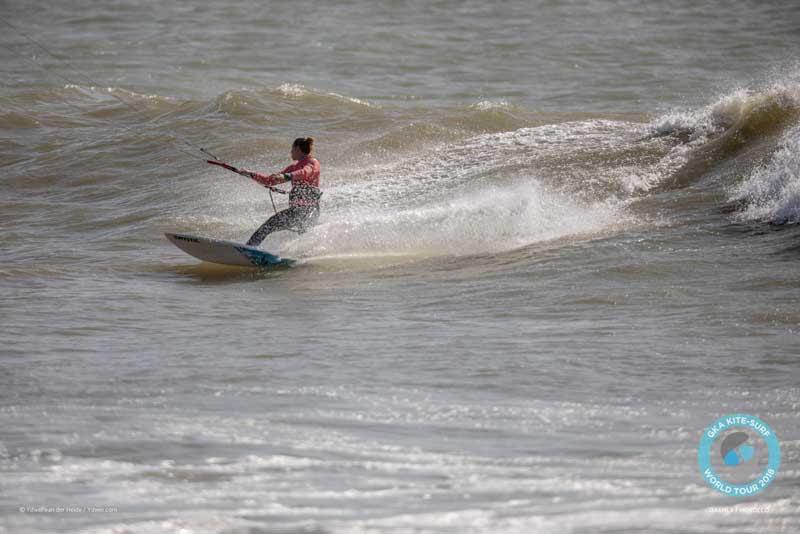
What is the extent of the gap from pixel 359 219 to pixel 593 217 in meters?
2.50

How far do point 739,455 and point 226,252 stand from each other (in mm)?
6369

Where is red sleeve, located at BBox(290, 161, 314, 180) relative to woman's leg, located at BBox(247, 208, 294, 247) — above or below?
above

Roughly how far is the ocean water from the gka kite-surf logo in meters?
0.07

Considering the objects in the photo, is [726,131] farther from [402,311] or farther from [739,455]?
[739,455]

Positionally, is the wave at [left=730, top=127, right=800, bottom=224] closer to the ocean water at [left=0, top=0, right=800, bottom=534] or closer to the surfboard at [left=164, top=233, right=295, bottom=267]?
the ocean water at [left=0, top=0, right=800, bottom=534]

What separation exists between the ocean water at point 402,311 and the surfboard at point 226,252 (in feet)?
0.55

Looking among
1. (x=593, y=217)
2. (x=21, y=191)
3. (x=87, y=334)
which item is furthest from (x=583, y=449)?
(x=21, y=191)

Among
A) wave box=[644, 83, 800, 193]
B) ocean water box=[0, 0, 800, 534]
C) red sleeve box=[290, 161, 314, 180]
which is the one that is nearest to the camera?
ocean water box=[0, 0, 800, 534]

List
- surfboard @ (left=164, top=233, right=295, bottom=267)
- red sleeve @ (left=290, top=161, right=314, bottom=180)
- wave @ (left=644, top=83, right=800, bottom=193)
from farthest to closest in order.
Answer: wave @ (left=644, top=83, right=800, bottom=193), red sleeve @ (left=290, top=161, right=314, bottom=180), surfboard @ (left=164, top=233, right=295, bottom=267)

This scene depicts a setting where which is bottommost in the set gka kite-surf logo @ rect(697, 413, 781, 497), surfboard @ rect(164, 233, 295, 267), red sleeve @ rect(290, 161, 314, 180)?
surfboard @ rect(164, 233, 295, 267)

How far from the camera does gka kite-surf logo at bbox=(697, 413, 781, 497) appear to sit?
4992 millimetres

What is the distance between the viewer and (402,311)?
8.59 meters

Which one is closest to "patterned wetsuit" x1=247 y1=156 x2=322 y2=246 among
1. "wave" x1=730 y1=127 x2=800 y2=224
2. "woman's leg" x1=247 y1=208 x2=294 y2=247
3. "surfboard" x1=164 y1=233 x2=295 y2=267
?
"woman's leg" x1=247 y1=208 x2=294 y2=247

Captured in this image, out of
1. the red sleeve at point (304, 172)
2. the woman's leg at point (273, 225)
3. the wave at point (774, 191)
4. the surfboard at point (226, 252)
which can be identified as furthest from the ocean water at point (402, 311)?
the red sleeve at point (304, 172)
